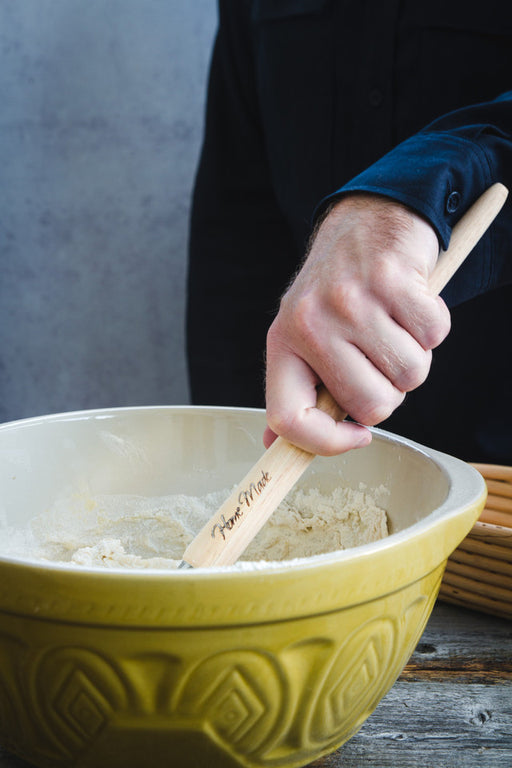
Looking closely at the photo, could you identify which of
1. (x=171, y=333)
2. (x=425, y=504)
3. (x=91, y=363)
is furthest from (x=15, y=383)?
(x=425, y=504)

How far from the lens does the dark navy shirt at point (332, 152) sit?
114cm

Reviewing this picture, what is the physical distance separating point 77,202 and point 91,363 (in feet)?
1.40

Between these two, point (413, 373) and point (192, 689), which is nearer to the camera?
point (192, 689)

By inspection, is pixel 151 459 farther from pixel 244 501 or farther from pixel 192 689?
pixel 192 689

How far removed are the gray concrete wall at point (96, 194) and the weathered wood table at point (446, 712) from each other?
4.29 feet

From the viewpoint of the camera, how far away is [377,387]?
0.56 meters

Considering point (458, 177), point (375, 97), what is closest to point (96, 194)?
point (375, 97)

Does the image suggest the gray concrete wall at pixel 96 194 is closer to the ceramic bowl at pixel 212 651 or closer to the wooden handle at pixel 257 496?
the wooden handle at pixel 257 496

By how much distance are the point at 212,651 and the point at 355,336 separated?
0.28 meters

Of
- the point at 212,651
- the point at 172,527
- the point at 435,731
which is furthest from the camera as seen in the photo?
the point at 172,527

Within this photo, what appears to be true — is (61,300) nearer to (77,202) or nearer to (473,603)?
(77,202)

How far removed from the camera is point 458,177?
27.2 inches

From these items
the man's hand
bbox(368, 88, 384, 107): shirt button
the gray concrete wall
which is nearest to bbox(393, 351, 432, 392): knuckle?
the man's hand

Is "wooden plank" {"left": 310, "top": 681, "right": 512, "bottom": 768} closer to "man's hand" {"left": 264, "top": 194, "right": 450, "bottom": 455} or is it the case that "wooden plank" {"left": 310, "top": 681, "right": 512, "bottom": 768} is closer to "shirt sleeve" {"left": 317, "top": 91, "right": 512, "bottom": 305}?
"man's hand" {"left": 264, "top": 194, "right": 450, "bottom": 455}
